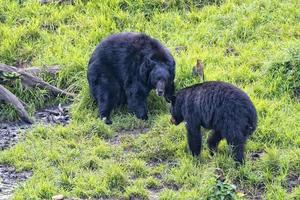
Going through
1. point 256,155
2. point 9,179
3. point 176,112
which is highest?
point 176,112

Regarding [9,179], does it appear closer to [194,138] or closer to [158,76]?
[194,138]

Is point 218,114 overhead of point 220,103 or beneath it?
beneath

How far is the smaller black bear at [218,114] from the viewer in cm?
719

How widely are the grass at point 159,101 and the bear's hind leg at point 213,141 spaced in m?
0.10

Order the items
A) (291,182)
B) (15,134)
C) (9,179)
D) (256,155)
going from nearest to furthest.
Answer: (291,182) → (9,179) → (256,155) → (15,134)

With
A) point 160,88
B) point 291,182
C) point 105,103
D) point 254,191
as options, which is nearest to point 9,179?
point 105,103

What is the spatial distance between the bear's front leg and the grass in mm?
119

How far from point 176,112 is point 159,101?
3.84 feet

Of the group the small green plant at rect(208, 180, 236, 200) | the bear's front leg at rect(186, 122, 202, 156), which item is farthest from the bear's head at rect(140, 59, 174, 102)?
the small green plant at rect(208, 180, 236, 200)

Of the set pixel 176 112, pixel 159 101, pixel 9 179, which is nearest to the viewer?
pixel 9 179

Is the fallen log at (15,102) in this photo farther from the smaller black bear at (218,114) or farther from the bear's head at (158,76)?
the smaller black bear at (218,114)

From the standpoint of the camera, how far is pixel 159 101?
30.6 ft

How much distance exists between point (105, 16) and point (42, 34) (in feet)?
3.67

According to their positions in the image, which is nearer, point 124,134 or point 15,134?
point 124,134
